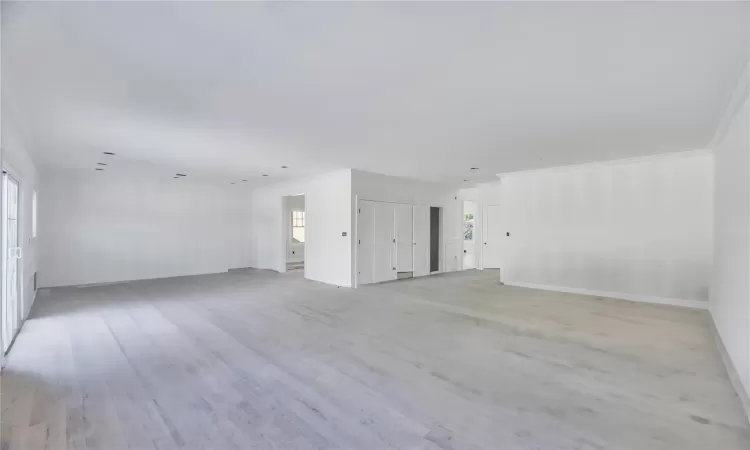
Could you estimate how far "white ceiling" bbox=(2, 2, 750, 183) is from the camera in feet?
6.49

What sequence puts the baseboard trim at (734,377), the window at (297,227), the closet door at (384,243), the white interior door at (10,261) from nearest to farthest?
the baseboard trim at (734,377) < the white interior door at (10,261) < the closet door at (384,243) < the window at (297,227)

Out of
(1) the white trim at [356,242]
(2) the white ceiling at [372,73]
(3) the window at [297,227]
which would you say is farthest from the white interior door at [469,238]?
(2) the white ceiling at [372,73]

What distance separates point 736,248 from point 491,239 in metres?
7.60

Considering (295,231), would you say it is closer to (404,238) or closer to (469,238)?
(404,238)

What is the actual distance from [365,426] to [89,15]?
2.99 metres

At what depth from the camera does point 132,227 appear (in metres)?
8.45

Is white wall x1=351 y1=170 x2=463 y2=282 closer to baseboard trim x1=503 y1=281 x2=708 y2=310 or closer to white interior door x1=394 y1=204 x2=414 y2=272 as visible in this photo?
white interior door x1=394 y1=204 x2=414 y2=272

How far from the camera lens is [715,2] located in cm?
185

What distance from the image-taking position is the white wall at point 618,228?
5598mm

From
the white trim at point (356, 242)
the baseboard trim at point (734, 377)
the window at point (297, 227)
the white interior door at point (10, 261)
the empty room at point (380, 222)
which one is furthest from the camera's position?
the window at point (297, 227)

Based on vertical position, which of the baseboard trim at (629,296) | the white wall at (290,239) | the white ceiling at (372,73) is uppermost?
the white ceiling at (372,73)

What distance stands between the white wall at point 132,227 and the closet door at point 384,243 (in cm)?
499

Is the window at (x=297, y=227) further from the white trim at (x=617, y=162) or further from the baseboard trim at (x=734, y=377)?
the baseboard trim at (x=734, y=377)

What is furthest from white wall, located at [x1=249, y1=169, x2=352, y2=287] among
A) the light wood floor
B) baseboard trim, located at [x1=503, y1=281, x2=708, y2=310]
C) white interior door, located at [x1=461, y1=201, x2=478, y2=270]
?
white interior door, located at [x1=461, y1=201, x2=478, y2=270]
